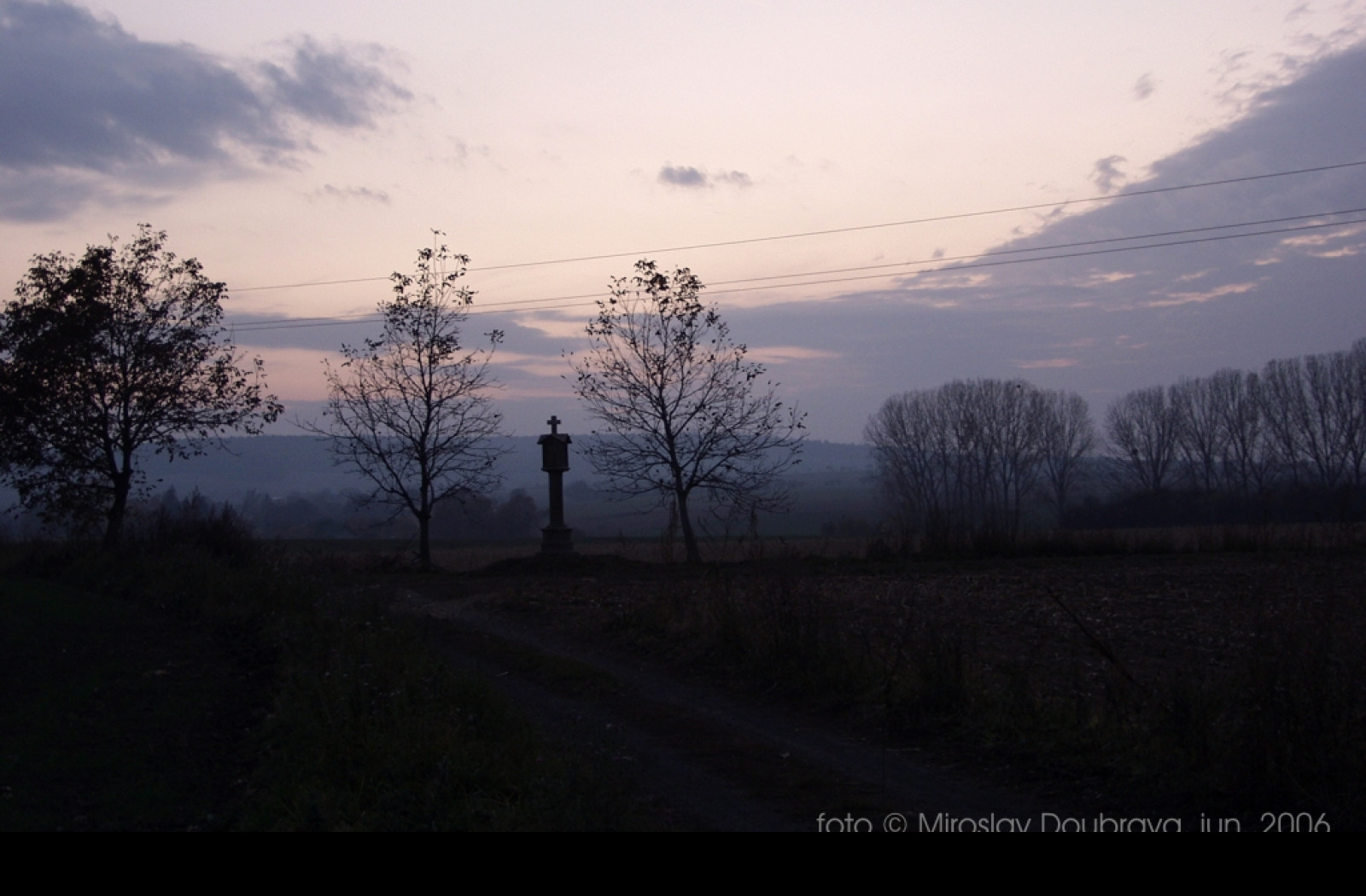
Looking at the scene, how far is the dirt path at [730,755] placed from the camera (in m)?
6.13

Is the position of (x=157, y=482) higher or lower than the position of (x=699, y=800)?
higher

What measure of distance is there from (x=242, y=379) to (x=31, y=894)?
2341 cm

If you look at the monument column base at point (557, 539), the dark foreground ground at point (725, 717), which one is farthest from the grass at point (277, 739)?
the monument column base at point (557, 539)

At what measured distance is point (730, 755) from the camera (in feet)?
25.5

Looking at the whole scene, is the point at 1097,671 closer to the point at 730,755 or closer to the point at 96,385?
the point at 730,755

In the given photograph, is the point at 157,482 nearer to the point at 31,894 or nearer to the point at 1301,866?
the point at 31,894

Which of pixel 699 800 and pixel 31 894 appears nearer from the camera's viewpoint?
pixel 31 894

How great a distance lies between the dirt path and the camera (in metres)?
6.13

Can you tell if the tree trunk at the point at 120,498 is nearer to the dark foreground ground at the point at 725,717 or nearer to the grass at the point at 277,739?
the dark foreground ground at the point at 725,717

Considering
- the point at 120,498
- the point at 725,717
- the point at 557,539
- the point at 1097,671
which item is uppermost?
the point at 120,498

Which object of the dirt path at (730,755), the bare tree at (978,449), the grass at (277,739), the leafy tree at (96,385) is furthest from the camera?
the bare tree at (978,449)

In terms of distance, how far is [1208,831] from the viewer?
17.5 feet

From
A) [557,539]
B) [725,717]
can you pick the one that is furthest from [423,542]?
[725,717]

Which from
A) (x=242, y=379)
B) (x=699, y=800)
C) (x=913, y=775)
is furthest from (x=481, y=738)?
(x=242, y=379)
